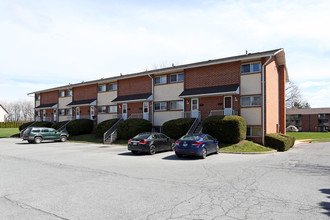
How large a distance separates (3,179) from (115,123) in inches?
767

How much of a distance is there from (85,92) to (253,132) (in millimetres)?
24663

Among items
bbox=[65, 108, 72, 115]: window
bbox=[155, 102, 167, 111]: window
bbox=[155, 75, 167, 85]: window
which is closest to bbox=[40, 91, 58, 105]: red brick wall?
bbox=[65, 108, 72, 115]: window

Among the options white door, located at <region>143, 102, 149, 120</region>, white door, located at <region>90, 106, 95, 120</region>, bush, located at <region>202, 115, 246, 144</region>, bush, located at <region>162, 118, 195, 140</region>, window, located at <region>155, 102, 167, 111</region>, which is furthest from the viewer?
white door, located at <region>90, 106, 95, 120</region>

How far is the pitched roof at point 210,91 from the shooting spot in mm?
21234

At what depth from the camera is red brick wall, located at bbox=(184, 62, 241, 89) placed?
2209 cm

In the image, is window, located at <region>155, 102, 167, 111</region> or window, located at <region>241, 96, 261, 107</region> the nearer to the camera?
window, located at <region>241, 96, 261, 107</region>

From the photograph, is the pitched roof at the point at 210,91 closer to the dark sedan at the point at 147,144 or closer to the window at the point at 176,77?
the window at the point at 176,77

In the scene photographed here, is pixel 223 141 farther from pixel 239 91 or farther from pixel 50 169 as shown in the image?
pixel 50 169

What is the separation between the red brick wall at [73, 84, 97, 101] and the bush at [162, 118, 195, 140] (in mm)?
16132

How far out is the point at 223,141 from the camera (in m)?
19.5

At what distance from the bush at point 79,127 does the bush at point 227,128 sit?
721 inches

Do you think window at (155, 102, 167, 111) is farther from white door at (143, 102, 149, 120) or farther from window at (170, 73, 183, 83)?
window at (170, 73, 183, 83)

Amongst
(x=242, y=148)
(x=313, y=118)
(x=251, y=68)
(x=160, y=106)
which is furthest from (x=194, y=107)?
(x=313, y=118)

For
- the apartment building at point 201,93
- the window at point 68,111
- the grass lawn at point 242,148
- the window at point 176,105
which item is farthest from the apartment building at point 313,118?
the grass lawn at point 242,148
